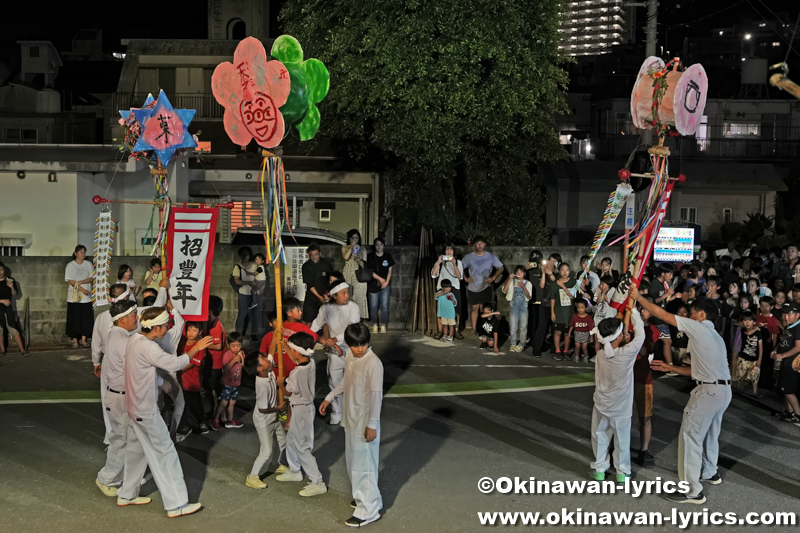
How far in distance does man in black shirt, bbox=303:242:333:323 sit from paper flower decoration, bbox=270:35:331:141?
201 inches

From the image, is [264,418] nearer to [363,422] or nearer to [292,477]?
[292,477]

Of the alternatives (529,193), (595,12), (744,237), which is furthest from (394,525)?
(595,12)

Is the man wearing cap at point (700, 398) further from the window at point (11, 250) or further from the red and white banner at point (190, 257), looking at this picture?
the window at point (11, 250)

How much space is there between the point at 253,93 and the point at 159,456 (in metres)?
4.17

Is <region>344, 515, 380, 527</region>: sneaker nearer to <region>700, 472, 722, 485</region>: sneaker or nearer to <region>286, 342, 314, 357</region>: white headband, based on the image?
<region>286, 342, 314, 357</region>: white headband

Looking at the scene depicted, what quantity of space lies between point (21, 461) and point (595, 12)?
90.3 feet

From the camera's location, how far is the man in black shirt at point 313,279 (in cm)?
1595

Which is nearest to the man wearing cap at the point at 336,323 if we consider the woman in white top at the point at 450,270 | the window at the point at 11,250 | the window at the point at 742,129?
the woman in white top at the point at 450,270

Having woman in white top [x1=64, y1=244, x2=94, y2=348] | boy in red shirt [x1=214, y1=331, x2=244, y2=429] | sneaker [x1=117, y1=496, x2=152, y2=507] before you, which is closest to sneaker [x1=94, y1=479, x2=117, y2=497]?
sneaker [x1=117, y1=496, x2=152, y2=507]

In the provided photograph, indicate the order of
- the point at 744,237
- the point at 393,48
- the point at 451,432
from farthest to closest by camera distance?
the point at 744,237 → the point at 393,48 → the point at 451,432

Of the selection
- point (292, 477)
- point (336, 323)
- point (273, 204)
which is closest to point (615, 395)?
point (292, 477)

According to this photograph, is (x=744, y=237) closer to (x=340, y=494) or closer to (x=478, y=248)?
(x=478, y=248)

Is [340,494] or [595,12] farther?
[595,12]

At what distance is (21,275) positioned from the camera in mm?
16688
